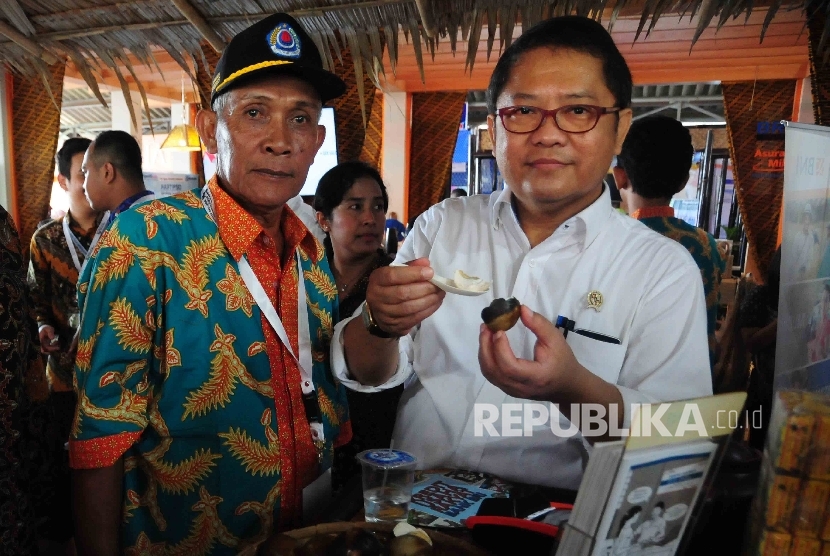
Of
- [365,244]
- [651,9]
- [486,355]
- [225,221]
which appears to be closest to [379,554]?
[486,355]

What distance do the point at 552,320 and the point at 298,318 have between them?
0.69 metres

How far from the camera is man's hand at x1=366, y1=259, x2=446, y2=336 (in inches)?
45.2

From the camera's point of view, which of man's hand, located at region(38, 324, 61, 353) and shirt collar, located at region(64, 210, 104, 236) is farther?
shirt collar, located at region(64, 210, 104, 236)

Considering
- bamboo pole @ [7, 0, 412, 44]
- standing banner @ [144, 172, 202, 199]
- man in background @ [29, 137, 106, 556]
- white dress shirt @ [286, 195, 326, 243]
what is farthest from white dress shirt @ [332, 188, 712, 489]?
standing banner @ [144, 172, 202, 199]

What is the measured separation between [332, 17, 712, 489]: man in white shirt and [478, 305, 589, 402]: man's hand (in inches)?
3.6

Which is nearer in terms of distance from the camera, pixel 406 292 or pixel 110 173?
pixel 406 292

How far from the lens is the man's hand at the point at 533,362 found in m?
0.99

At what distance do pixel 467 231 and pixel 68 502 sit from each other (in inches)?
87.1

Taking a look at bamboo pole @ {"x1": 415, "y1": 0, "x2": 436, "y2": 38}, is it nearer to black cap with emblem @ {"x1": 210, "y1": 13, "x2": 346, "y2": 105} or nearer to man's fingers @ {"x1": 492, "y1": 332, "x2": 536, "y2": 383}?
black cap with emblem @ {"x1": 210, "y1": 13, "x2": 346, "y2": 105}

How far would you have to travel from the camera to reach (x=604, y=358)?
135 cm

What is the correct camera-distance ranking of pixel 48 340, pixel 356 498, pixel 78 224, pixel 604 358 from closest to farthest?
pixel 356 498
pixel 604 358
pixel 48 340
pixel 78 224

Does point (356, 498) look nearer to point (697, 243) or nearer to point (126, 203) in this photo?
point (697, 243)

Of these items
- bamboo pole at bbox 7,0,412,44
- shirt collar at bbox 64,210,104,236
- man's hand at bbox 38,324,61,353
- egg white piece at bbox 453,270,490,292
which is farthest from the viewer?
shirt collar at bbox 64,210,104,236

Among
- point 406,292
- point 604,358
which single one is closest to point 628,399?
point 604,358
